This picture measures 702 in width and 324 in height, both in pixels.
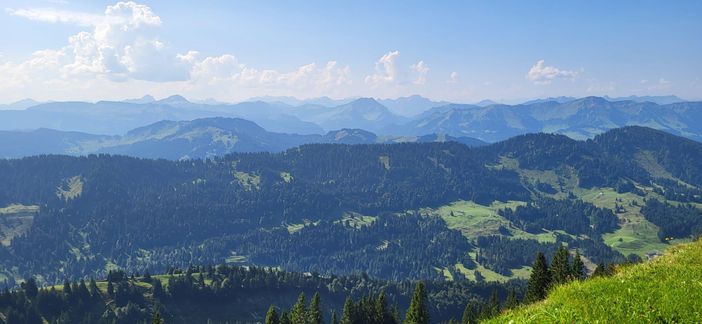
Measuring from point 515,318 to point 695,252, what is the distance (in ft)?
61.8

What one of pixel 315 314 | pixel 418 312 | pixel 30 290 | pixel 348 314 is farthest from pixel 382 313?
pixel 30 290

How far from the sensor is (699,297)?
22422 mm

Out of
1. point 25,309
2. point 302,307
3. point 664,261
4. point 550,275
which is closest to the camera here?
point 664,261

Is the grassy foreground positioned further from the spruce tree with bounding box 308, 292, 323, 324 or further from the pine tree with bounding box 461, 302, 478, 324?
the spruce tree with bounding box 308, 292, 323, 324

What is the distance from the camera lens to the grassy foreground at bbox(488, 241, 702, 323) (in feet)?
66.6

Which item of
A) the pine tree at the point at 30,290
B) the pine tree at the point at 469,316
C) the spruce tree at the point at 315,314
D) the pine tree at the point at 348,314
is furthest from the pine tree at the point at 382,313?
the pine tree at the point at 30,290

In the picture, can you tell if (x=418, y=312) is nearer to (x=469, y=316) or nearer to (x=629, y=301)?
(x=469, y=316)

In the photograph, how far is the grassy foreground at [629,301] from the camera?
20298mm

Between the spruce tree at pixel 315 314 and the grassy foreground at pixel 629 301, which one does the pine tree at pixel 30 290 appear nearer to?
the spruce tree at pixel 315 314

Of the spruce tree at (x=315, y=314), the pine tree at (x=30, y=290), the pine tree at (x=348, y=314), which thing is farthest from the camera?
the pine tree at (x=30, y=290)

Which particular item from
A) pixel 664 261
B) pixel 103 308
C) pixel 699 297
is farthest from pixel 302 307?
pixel 103 308

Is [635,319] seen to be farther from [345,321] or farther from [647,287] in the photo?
[345,321]

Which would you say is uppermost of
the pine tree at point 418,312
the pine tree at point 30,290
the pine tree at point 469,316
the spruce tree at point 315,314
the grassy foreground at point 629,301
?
the grassy foreground at point 629,301

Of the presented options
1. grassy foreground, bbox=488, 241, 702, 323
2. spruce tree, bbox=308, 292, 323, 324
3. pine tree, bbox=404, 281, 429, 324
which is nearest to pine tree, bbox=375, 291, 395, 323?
spruce tree, bbox=308, 292, 323, 324
